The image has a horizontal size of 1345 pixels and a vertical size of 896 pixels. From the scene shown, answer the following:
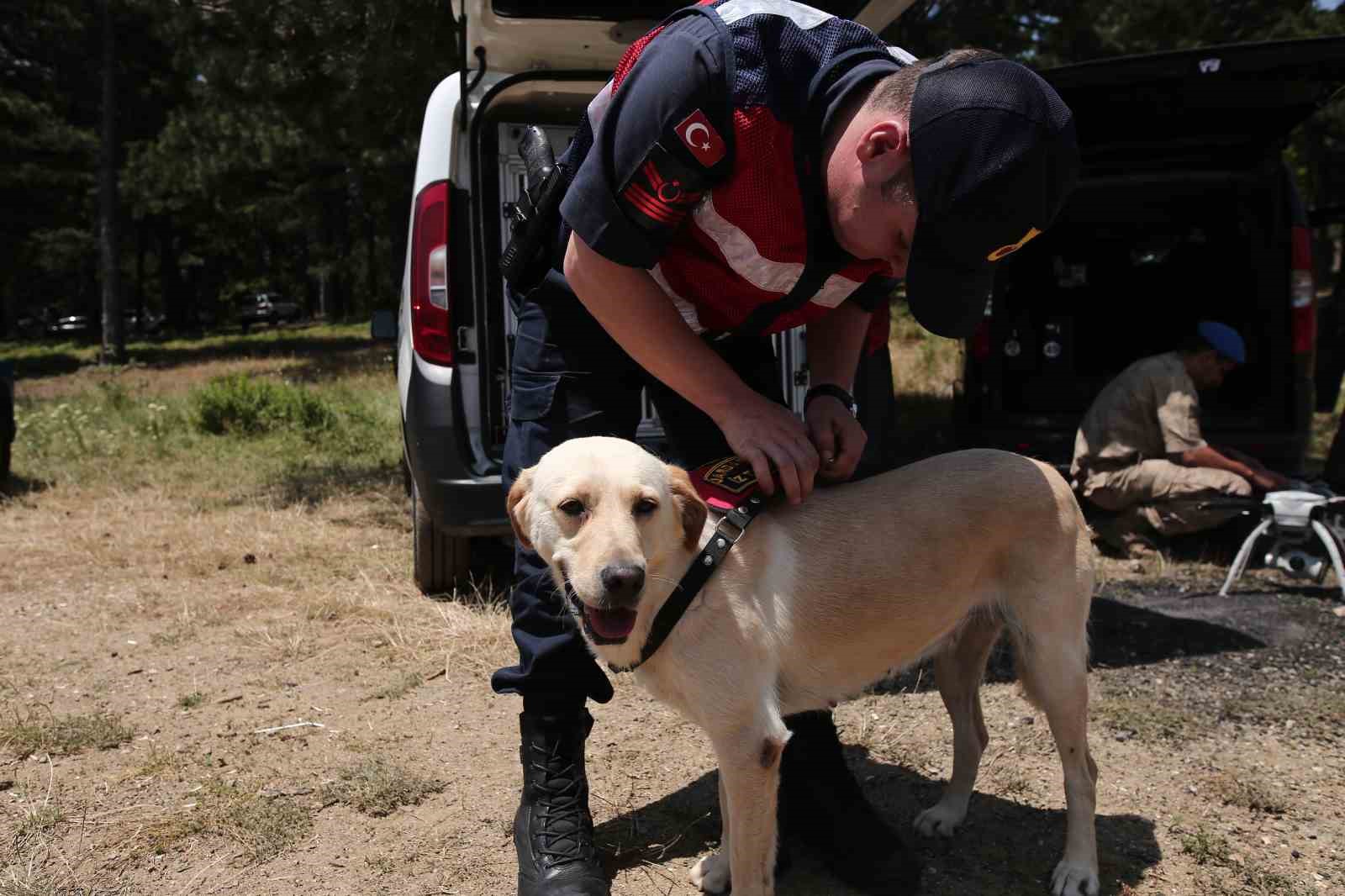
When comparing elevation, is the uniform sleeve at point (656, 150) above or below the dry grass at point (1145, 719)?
above

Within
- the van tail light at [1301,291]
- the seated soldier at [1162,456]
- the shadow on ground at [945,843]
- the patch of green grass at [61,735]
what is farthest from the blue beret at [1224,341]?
the patch of green grass at [61,735]

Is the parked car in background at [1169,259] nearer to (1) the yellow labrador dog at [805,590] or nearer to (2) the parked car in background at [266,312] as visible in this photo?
(1) the yellow labrador dog at [805,590]

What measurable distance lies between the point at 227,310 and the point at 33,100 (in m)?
26.6

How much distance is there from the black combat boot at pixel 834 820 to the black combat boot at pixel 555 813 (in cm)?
52

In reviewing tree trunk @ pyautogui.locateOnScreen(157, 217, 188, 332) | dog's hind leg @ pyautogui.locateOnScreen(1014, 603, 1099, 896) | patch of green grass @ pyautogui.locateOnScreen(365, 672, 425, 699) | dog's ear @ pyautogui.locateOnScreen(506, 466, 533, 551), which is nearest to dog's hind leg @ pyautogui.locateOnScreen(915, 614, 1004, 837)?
dog's hind leg @ pyautogui.locateOnScreen(1014, 603, 1099, 896)

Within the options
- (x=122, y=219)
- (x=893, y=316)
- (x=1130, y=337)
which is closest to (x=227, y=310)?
(x=122, y=219)

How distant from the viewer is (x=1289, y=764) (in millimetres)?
2836

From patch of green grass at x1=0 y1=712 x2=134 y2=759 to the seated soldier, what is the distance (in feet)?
15.5

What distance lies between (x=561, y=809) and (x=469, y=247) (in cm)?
243

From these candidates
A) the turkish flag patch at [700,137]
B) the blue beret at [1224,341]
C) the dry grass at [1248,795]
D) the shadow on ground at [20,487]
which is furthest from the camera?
the shadow on ground at [20,487]

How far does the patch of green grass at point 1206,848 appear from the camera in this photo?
2.36 metres

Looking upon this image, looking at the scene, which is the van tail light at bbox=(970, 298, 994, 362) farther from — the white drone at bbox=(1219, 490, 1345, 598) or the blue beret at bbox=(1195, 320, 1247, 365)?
the white drone at bbox=(1219, 490, 1345, 598)

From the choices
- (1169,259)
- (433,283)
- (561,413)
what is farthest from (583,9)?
(1169,259)

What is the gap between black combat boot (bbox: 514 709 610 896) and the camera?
220 centimetres
